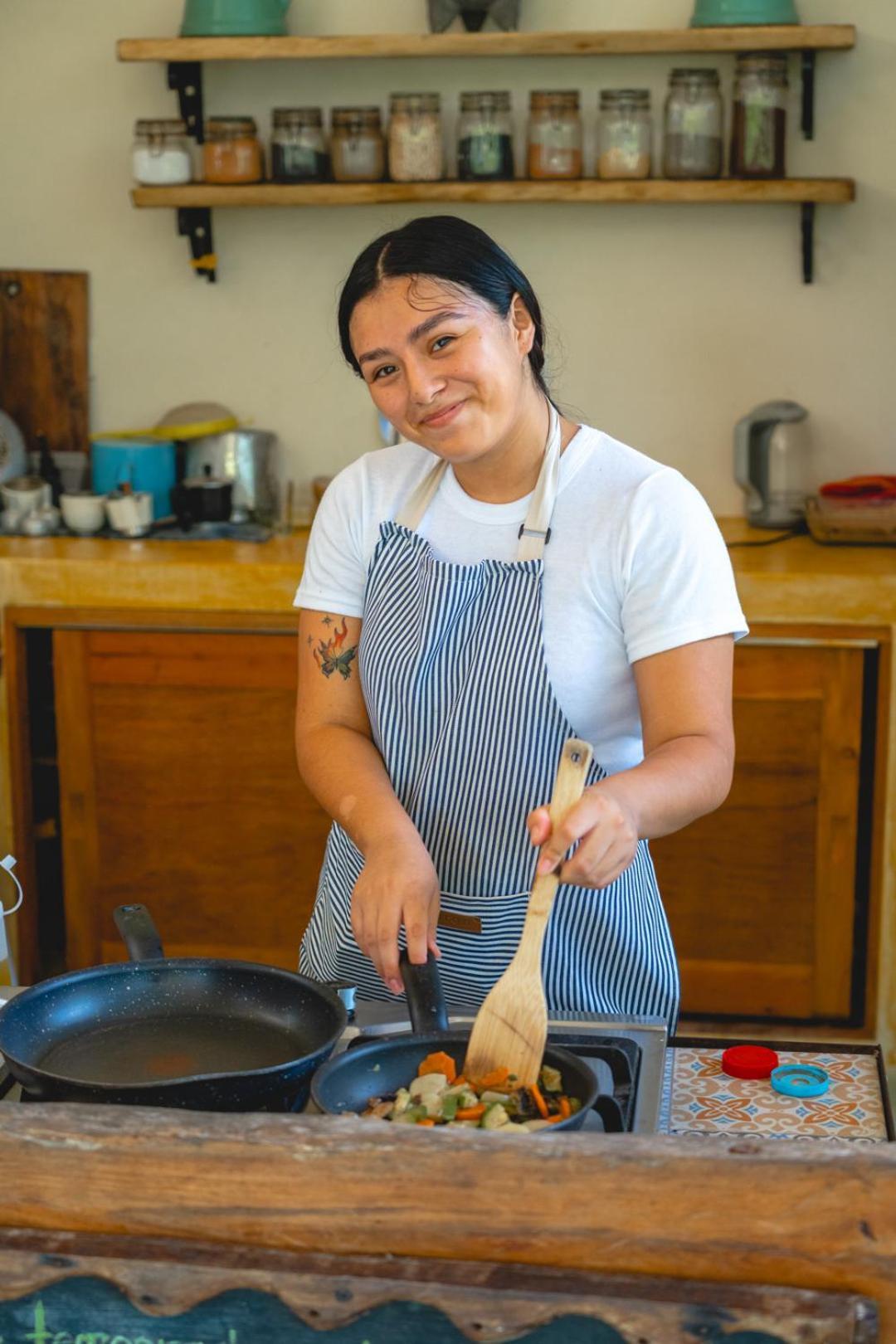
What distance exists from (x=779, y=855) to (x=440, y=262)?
1803mm

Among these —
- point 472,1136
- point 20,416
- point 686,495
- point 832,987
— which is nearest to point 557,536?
point 686,495

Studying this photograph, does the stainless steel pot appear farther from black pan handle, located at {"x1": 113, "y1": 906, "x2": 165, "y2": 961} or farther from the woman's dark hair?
black pan handle, located at {"x1": 113, "y1": 906, "x2": 165, "y2": 961}

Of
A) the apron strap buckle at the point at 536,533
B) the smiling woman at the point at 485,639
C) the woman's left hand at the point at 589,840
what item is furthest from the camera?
the apron strap buckle at the point at 536,533

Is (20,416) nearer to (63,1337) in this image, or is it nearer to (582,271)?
(582,271)

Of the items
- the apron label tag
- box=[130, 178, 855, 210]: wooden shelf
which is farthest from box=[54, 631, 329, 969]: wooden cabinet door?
the apron label tag

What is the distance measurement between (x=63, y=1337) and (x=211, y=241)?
295 cm

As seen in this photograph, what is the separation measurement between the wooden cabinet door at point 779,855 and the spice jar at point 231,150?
4.80ft

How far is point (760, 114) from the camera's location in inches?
125

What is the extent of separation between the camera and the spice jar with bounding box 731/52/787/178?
10.4 feet

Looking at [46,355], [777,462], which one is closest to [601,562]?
[777,462]

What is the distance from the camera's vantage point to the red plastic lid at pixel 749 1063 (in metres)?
1.34

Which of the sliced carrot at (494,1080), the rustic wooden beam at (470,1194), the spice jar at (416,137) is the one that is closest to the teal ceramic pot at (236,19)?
the spice jar at (416,137)

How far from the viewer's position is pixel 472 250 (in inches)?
58.9

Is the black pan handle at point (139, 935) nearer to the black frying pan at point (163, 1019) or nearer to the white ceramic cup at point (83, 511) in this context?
the black frying pan at point (163, 1019)
